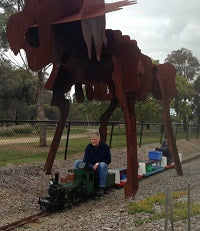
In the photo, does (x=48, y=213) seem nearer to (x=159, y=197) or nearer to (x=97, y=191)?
(x=97, y=191)

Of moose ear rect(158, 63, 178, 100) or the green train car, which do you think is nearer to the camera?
the green train car

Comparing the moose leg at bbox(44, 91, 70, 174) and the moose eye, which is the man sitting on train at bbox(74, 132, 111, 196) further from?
the moose eye

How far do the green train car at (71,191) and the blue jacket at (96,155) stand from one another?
0.34 metres

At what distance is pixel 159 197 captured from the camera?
7488 mm

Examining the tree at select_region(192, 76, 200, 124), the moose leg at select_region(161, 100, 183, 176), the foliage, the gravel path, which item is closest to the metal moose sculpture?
the gravel path

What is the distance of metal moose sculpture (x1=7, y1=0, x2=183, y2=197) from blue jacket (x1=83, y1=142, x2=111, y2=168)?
71cm

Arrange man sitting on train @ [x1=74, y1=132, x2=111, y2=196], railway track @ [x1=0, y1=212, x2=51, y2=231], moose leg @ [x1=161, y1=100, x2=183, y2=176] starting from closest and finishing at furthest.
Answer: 1. railway track @ [x1=0, y1=212, x2=51, y2=231]
2. man sitting on train @ [x1=74, y1=132, x2=111, y2=196]
3. moose leg @ [x1=161, y1=100, x2=183, y2=176]

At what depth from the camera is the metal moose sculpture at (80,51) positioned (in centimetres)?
693

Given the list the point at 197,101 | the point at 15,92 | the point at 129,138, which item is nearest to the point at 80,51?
the point at 129,138

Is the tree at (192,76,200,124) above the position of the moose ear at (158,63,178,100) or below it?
above

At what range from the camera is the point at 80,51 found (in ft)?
26.6

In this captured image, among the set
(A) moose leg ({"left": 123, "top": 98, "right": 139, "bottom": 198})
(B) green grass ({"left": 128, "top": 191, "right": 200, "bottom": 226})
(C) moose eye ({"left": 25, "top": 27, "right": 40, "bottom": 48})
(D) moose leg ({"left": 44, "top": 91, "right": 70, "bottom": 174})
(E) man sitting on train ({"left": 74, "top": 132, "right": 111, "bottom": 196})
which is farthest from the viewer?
(D) moose leg ({"left": 44, "top": 91, "right": 70, "bottom": 174})

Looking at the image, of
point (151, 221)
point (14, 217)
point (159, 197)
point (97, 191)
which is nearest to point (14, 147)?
point (97, 191)

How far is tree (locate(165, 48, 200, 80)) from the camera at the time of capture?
60.8 m
